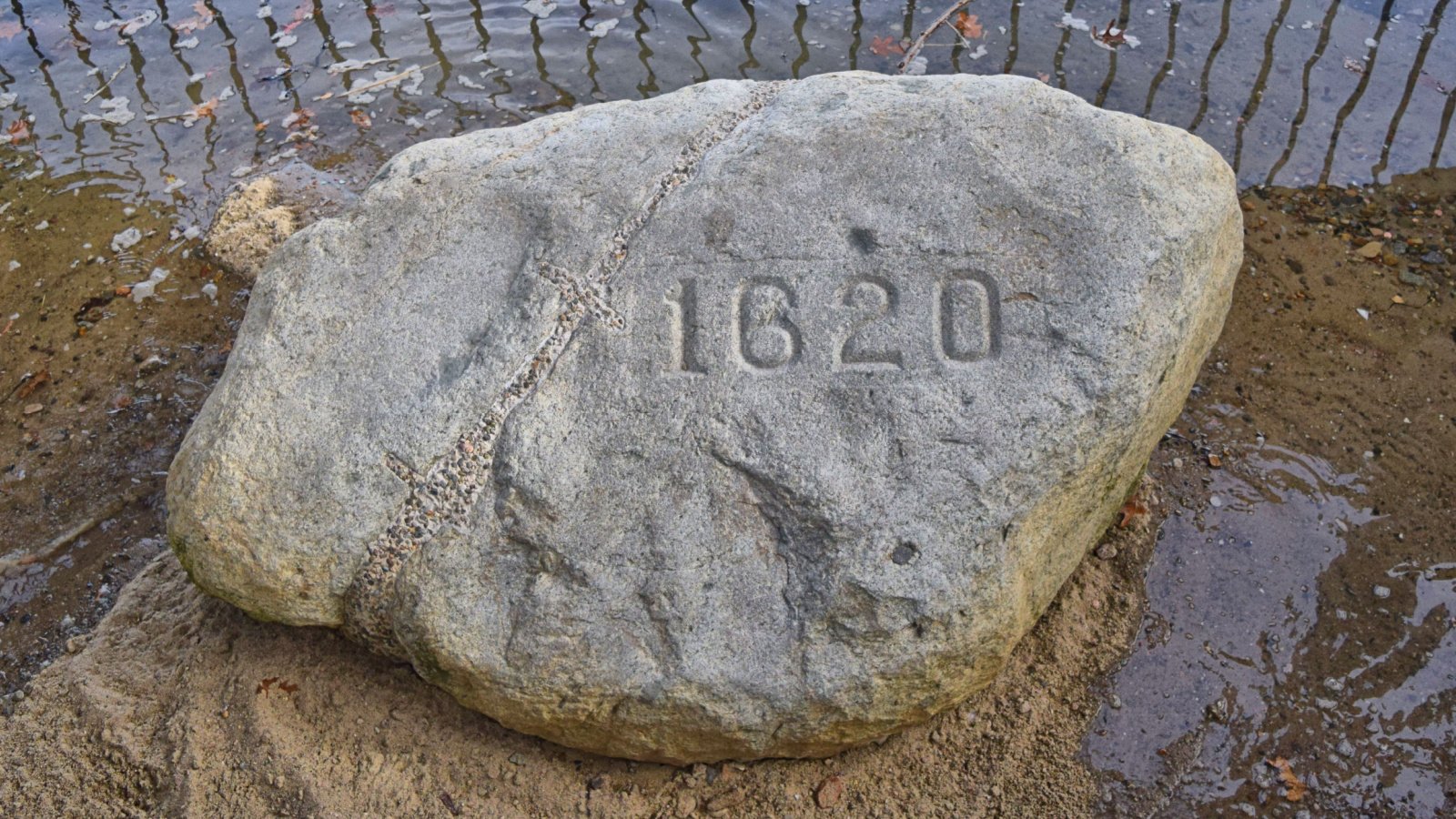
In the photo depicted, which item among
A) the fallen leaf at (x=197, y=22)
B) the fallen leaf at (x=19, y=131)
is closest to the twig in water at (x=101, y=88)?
the fallen leaf at (x=19, y=131)

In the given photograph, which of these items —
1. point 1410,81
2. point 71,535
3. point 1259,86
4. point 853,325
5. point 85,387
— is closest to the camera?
point 853,325

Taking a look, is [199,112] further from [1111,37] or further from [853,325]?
[1111,37]

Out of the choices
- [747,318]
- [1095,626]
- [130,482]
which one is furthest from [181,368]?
[1095,626]

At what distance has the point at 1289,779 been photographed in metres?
2.97

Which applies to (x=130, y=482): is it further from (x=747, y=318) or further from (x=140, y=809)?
(x=747, y=318)

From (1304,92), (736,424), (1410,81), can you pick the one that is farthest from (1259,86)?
(736,424)

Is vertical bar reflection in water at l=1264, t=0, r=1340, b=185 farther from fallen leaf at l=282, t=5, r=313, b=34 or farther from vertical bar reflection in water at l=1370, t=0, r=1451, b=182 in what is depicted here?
fallen leaf at l=282, t=5, r=313, b=34

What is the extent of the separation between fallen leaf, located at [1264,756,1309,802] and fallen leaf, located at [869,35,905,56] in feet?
13.4

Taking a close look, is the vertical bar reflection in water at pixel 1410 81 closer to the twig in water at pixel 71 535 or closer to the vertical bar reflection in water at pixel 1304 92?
the vertical bar reflection in water at pixel 1304 92

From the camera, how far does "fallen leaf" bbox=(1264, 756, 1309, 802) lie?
2939mm

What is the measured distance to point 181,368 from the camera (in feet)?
14.3

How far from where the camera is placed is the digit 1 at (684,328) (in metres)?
2.75

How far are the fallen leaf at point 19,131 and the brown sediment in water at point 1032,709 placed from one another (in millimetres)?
2899

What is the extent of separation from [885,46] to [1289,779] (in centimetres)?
422
